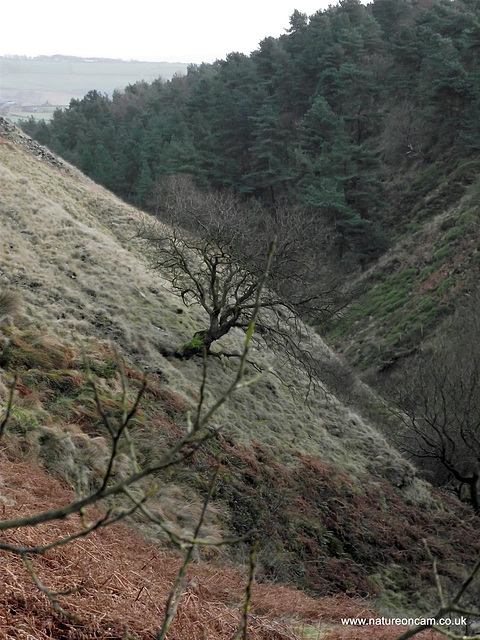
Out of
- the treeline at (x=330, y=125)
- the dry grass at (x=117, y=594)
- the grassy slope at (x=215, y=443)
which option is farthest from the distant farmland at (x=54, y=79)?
the dry grass at (x=117, y=594)

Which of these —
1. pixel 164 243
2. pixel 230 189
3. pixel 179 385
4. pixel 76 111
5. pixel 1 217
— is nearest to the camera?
pixel 179 385

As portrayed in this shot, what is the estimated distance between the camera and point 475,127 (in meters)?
33.5

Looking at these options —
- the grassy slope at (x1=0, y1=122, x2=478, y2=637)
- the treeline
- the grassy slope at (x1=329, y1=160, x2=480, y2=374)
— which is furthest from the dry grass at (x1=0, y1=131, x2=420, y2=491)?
the treeline

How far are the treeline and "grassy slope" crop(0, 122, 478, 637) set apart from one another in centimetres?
1999

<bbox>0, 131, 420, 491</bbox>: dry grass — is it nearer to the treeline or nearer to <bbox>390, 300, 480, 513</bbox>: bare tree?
<bbox>390, 300, 480, 513</bbox>: bare tree

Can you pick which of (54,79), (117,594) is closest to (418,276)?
(117,594)

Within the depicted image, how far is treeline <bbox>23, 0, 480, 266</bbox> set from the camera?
113 feet

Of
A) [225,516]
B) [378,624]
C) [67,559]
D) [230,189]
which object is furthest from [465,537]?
[230,189]

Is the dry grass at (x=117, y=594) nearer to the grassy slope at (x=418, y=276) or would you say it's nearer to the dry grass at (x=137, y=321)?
the dry grass at (x=137, y=321)

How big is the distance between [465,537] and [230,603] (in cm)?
899

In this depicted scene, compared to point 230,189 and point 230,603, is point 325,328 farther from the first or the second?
point 230,603

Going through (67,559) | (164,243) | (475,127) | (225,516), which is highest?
(475,127)

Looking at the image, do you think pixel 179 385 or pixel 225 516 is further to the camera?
pixel 179 385

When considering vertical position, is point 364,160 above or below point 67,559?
above
